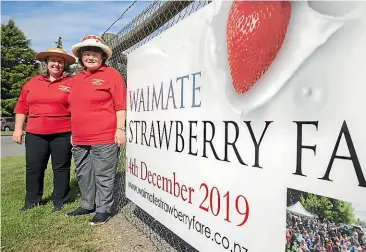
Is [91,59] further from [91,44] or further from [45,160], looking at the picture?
[45,160]

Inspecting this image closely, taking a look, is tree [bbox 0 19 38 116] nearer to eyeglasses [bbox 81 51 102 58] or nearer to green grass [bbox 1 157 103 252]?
green grass [bbox 1 157 103 252]

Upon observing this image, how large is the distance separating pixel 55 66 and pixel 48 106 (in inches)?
18.8

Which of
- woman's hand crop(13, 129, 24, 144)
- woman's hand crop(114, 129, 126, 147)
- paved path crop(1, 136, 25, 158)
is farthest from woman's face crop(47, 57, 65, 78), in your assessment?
paved path crop(1, 136, 25, 158)

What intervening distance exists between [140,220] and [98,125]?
1038 millimetres

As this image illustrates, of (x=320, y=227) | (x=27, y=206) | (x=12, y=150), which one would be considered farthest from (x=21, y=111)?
(x=12, y=150)

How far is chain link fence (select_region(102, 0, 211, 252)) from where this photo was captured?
8.71ft

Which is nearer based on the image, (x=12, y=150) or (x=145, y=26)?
(x=145, y=26)

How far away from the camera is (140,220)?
3619mm

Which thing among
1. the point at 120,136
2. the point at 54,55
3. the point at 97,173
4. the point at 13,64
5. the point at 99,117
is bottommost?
the point at 97,173

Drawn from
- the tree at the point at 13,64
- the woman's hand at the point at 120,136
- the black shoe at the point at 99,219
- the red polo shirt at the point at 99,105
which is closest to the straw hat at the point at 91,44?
the red polo shirt at the point at 99,105

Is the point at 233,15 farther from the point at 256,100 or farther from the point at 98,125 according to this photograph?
the point at 98,125

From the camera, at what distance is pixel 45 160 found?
4.12m

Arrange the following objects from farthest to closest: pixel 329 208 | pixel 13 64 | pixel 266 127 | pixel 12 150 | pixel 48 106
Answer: pixel 13 64, pixel 12 150, pixel 48 106, pixel 266 127, pixel 329 208

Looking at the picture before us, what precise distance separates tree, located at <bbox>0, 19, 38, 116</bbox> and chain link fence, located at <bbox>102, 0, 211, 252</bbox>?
32653mm
